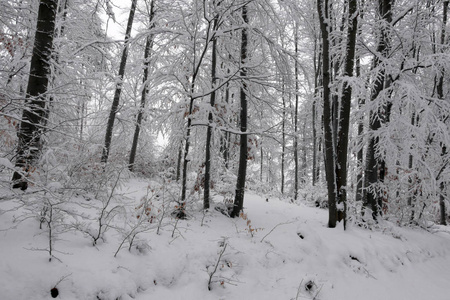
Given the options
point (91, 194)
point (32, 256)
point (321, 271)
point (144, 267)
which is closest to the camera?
point (32, 256)

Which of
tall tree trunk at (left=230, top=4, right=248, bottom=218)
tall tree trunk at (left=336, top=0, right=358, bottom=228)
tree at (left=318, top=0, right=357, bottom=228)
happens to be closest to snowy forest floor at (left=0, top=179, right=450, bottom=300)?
tall tree trunk at (left=230, top=4, right=248, bottom=218)

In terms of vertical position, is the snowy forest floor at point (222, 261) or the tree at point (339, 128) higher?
the tree at point (339, 128)

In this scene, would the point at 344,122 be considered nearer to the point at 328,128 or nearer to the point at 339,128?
the point at 339,128

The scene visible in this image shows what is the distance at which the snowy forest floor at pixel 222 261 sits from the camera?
2.81m

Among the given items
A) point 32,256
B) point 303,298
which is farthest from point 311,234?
point 32,256

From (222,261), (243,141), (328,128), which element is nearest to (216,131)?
(243,141)

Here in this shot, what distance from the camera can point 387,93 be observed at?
691 centimetres

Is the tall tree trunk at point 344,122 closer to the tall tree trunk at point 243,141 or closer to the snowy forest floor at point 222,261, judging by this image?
the snowy forest floor at point 222,261

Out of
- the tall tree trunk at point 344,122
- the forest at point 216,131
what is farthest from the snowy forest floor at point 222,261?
the tall tree trunk at point 344,122

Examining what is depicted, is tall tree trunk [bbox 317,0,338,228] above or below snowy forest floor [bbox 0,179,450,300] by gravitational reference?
above

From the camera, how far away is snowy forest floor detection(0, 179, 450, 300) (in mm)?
2809

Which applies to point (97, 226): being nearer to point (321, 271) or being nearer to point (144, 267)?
point (144, 267)

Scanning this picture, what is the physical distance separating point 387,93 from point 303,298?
19.4 feet

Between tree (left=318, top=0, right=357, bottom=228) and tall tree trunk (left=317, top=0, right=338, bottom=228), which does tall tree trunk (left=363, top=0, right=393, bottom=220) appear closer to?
tree (left=318, top=0, right=357, bottom=228)
